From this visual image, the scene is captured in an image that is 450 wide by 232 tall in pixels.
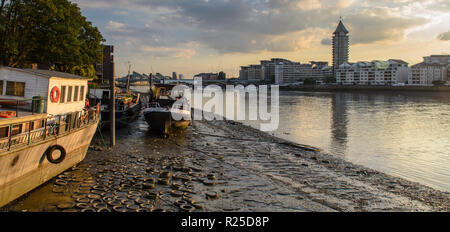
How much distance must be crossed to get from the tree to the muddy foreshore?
10308mm

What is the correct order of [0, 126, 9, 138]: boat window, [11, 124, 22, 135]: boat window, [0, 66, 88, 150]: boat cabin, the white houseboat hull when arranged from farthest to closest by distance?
[0, 66, 88, 150]: boat cabin → [11, 124, 22, 135]: boat window → [0, 126, 9, 138]: boat window → the white houseboat hull

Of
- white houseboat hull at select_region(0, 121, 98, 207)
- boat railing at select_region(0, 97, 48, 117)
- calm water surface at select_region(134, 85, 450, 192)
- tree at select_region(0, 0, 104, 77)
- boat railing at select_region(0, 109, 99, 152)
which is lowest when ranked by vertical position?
calm water surface at select_region(134, 85, 450, 192)

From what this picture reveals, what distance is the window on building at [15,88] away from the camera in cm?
1292

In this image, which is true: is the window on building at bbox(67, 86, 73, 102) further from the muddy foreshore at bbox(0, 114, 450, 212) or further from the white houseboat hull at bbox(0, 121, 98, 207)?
the muddy foreshore at bbox(0, 114, 450, 212)

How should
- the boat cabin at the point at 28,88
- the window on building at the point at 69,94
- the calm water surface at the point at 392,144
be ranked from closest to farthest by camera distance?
the boat cabin at the point at 28,88 < the window on building at the point at 69,94 < the calm water surface at the point at 392,144

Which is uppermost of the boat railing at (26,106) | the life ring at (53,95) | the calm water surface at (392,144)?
the life ring at (53,95)

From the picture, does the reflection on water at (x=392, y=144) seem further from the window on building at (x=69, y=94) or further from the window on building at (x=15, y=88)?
the window on building at (x=15, y=88)

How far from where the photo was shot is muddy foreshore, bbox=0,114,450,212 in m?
10.8

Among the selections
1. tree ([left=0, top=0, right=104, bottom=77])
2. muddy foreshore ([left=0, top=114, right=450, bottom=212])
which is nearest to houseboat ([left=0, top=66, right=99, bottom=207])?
muddy foreshore ([left=0, top=114, right=450, bottom=212])

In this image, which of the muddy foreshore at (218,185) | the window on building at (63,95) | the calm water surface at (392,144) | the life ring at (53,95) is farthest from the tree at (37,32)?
the calm water surface at (392,144)

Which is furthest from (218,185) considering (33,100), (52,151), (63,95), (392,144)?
(392,144)

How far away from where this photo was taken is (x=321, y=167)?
17469 mm

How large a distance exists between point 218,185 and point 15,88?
9036 millimetres
